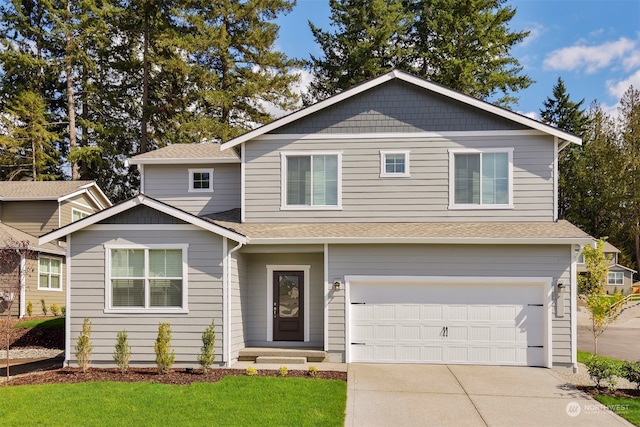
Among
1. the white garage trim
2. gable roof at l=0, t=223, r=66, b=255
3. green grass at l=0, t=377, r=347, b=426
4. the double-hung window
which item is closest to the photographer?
green grass at l=0, t=377, r=347, b=426

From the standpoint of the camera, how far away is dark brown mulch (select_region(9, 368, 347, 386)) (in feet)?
36.9

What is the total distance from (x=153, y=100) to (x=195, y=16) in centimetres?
601

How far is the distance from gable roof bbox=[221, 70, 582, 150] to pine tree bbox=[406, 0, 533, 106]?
16553mm

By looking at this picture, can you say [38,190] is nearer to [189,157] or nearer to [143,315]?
[189,157]

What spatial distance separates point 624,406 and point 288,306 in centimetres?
774

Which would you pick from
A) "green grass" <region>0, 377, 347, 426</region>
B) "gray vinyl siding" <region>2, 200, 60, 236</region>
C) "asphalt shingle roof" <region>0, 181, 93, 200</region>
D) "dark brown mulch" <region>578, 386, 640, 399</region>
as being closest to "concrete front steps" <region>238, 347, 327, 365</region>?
"green grass" <region>0, 377, 347, 426</region>

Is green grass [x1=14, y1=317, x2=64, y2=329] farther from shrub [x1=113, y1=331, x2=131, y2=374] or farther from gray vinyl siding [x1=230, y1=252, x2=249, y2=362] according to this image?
gray vinyl siding [x1=230, y1=252, x2=249, y2=362]

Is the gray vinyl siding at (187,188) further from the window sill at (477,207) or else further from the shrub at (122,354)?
the window sill at (477,207)

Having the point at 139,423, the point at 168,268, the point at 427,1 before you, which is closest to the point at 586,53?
the point at 427,1

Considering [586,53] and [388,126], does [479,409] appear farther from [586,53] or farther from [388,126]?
[586,53]

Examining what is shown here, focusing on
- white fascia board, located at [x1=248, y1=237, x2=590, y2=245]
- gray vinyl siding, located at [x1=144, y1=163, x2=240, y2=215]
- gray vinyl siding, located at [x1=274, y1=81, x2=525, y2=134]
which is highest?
gray vinyl siding, located at [x1=274, y1=81, x2=525, y2=134]

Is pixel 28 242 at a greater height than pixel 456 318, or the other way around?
pixel 28 242

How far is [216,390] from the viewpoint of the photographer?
33.9 ft

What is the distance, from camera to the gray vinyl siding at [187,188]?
1670cm
